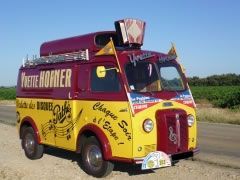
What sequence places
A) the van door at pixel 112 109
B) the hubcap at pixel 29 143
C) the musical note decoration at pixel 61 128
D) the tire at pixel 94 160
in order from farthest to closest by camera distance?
the hubcap at pixel 29 143 → the musical note decoration at pixel 61 128 → the tire at pixel 94 160 → the van door at pixel 112 109

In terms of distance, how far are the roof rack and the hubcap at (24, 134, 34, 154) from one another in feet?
6.03

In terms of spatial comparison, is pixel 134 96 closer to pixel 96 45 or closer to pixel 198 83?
pixel 96 45

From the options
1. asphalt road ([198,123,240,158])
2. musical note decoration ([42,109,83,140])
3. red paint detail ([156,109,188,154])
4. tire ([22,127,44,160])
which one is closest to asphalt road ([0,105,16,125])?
asphalt road ([198,123,240,158])

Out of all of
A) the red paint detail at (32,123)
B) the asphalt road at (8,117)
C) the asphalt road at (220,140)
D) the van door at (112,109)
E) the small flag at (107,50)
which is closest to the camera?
the van door at (112,109)

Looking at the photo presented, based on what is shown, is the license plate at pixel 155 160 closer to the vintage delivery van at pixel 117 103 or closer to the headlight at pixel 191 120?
the vintage delivery van at pixel 117 103

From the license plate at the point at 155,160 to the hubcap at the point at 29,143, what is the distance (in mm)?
4391

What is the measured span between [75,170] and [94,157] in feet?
2.83

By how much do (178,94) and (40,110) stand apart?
3.63m

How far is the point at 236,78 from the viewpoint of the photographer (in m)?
91.6

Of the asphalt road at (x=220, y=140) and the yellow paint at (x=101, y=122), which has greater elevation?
the yellow paint at (x=101, y=122)

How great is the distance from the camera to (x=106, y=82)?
928 cm

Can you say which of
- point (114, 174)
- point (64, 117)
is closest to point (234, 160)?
point (114, 174)

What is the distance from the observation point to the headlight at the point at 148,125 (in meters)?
8.59

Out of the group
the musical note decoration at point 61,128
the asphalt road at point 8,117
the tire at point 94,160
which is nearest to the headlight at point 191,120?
the tire at point 94,160
